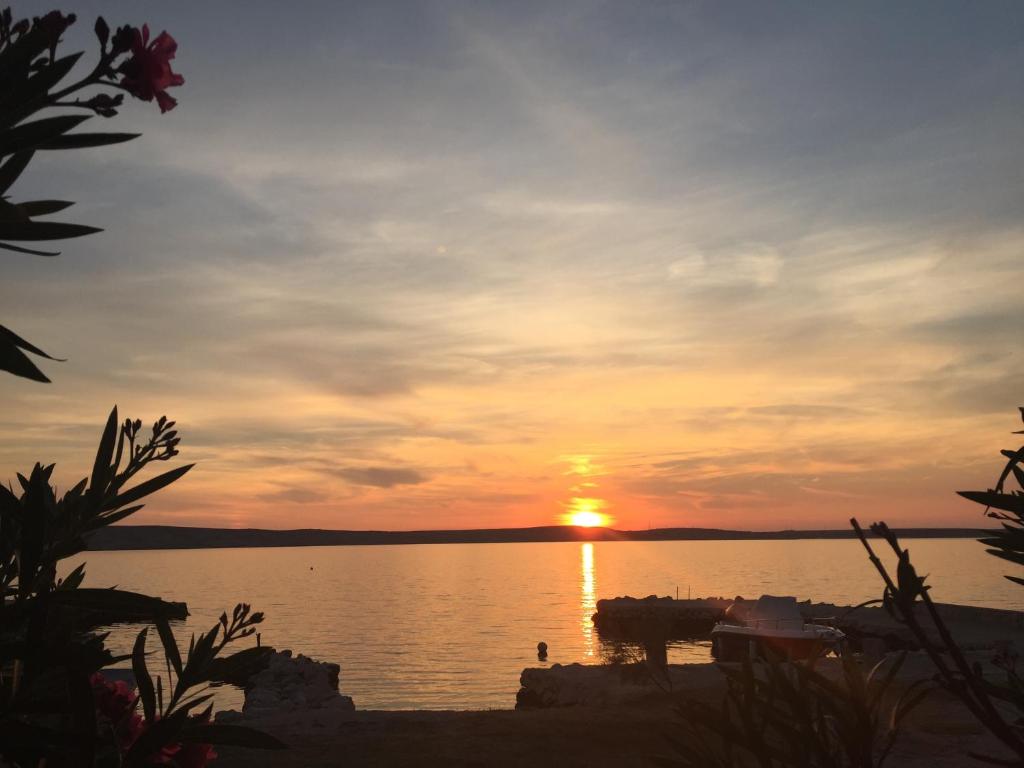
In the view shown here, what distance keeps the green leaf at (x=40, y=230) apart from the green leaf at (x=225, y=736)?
58.7 inches

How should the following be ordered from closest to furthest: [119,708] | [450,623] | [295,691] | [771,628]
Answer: [119,708], [771,628], [295,691], [450,623]

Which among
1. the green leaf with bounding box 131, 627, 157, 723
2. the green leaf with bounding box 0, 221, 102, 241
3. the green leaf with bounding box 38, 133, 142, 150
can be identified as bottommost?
the green leaf with bounding box 131, 627, 157, 723

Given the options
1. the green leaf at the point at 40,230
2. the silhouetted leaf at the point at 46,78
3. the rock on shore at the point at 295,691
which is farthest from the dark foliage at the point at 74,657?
the rock on shore at the point at 295,691

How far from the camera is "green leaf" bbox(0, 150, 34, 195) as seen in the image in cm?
274

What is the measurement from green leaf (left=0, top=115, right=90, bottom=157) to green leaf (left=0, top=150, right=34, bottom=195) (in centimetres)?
23

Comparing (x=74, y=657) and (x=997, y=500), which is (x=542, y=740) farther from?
(x=74, y=657)

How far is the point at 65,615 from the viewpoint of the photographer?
271cm

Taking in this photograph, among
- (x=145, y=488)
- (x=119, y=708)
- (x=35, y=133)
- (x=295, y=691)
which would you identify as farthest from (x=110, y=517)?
(x=295, y=691)

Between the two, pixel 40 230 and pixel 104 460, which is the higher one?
pixel 40 230

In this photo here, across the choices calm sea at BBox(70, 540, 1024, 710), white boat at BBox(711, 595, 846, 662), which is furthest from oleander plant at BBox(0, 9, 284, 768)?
calm sea at BBox(70, 540, 1024, 710)

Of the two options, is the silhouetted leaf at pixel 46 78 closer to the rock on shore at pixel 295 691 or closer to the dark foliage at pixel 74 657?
the dark foliage at pixel 74 657

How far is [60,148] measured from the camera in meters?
2.70

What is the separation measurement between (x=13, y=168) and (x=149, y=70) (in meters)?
0.58

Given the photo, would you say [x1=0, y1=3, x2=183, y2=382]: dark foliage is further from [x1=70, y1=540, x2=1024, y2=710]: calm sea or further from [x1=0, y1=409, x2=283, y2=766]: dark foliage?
[x1=70, y1=540, x2=1024, y2=710]: calm sea
